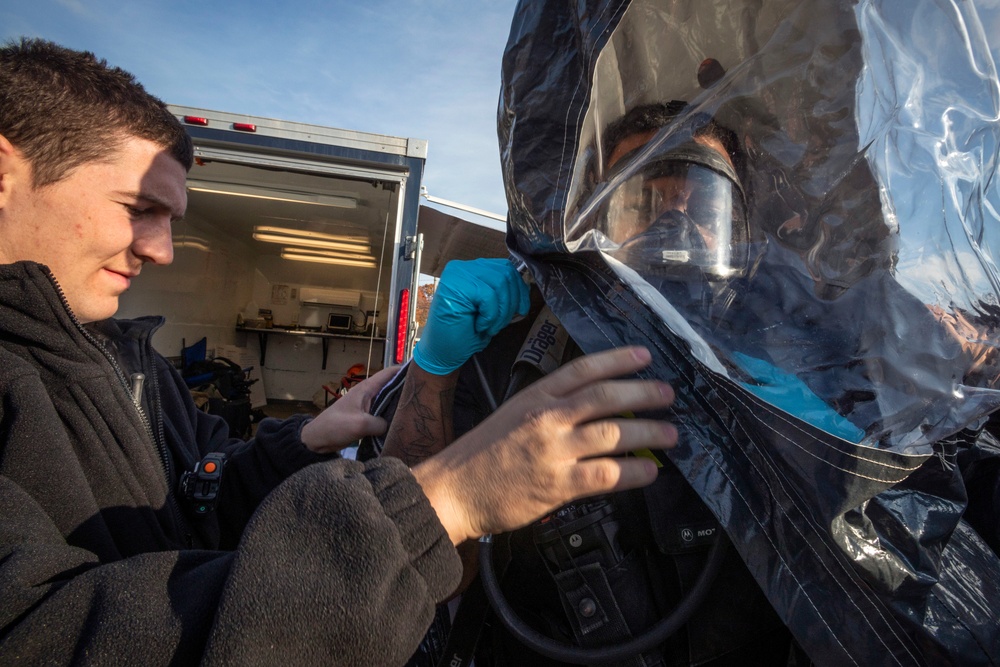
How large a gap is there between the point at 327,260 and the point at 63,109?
861cm

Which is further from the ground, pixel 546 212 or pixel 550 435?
pixel 546 212

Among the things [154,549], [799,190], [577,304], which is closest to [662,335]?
[577,304]

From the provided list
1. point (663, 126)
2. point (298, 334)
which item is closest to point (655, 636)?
point (663, 126)

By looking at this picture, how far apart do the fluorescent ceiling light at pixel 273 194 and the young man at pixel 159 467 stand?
410cm

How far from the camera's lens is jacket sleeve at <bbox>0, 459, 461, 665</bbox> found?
62 centimetres

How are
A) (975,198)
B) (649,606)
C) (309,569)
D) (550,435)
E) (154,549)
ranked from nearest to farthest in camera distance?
(309,569)
(550,435)
(975,198)
(649,606)
(154,549)

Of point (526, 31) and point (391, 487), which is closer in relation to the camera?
point (391, 487)

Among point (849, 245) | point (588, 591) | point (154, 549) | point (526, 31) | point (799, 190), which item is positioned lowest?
point (154, 549)

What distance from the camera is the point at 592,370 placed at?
804mm

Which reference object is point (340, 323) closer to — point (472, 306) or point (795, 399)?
point (472, 306)

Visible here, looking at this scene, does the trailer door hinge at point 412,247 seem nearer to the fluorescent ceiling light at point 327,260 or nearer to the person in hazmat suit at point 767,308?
the person in hazmat suit at point 767,308

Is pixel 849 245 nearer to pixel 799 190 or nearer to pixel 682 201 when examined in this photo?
pixel 799 190

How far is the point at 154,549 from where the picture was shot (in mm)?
1242

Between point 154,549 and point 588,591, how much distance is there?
100 cm
